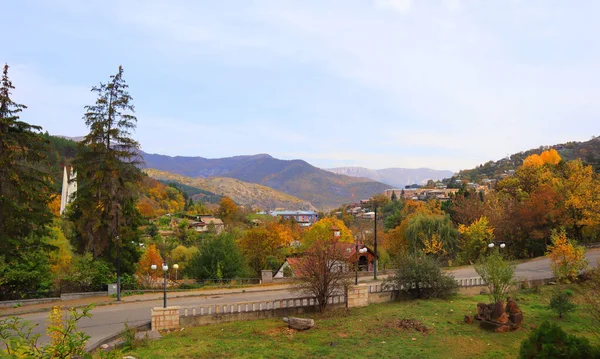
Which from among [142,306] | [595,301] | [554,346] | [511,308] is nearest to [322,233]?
[142,306]

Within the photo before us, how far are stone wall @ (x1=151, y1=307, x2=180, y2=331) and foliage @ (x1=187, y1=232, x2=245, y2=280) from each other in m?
14.9

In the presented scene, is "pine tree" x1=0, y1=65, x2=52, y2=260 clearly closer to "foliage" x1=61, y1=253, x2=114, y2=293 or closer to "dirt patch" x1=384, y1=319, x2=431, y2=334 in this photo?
"foliage" x1=61, y1=253, x2=114, y2=293

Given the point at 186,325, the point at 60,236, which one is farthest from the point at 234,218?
the point at 186,325

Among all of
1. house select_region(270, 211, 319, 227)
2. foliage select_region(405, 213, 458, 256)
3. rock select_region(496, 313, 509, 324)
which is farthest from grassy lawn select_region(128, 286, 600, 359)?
house select_region(270, 211, 319, 227)

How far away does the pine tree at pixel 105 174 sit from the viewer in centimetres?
2380

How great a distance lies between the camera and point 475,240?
35.5 metres

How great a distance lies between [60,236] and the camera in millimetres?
33500

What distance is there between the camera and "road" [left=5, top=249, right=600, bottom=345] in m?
16.9

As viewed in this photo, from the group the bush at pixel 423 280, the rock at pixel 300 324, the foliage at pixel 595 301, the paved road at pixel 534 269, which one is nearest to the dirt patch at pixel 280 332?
the rock at pixel 300 324

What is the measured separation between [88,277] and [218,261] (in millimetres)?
10442

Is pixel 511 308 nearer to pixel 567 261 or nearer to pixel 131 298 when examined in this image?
pixel 567 261

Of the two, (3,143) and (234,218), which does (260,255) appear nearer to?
(3,143)

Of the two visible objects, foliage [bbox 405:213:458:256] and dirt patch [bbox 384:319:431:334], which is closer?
dirt patch [bbox 384:319:431:334]

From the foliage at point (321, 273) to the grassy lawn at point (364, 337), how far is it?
1.08 metres
